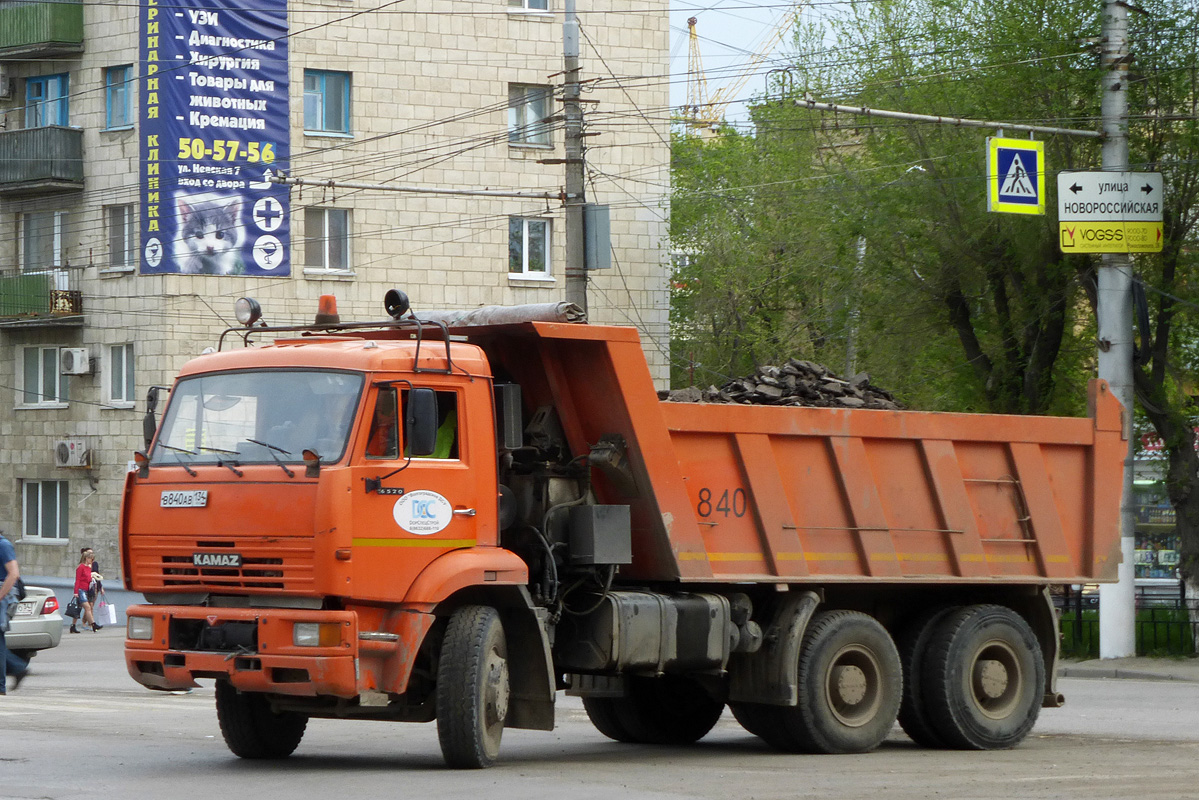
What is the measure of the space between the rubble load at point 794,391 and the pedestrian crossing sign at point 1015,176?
321 inches

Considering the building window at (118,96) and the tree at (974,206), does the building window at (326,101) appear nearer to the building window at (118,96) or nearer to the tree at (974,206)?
the building window at (118,96)

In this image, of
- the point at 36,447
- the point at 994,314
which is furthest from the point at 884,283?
the point at 36,447

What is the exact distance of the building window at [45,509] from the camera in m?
39.2

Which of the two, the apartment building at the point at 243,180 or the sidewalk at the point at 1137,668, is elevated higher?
the apartment building at the point at 243,180

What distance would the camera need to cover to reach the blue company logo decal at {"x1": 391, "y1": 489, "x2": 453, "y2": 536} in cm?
1074

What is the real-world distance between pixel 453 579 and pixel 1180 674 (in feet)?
46.7

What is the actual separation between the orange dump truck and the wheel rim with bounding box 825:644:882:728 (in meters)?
0.02

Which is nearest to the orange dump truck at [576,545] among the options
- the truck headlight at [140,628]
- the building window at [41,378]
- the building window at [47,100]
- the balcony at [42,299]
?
the truck headlight at [140,628]

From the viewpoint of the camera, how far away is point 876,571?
13.0 m

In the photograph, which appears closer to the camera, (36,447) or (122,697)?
(122,697)

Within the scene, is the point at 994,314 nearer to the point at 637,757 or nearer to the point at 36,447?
the point at 637,757

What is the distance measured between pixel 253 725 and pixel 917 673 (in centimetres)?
499

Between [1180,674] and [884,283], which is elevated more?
[884,283]

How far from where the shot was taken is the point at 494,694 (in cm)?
1099
